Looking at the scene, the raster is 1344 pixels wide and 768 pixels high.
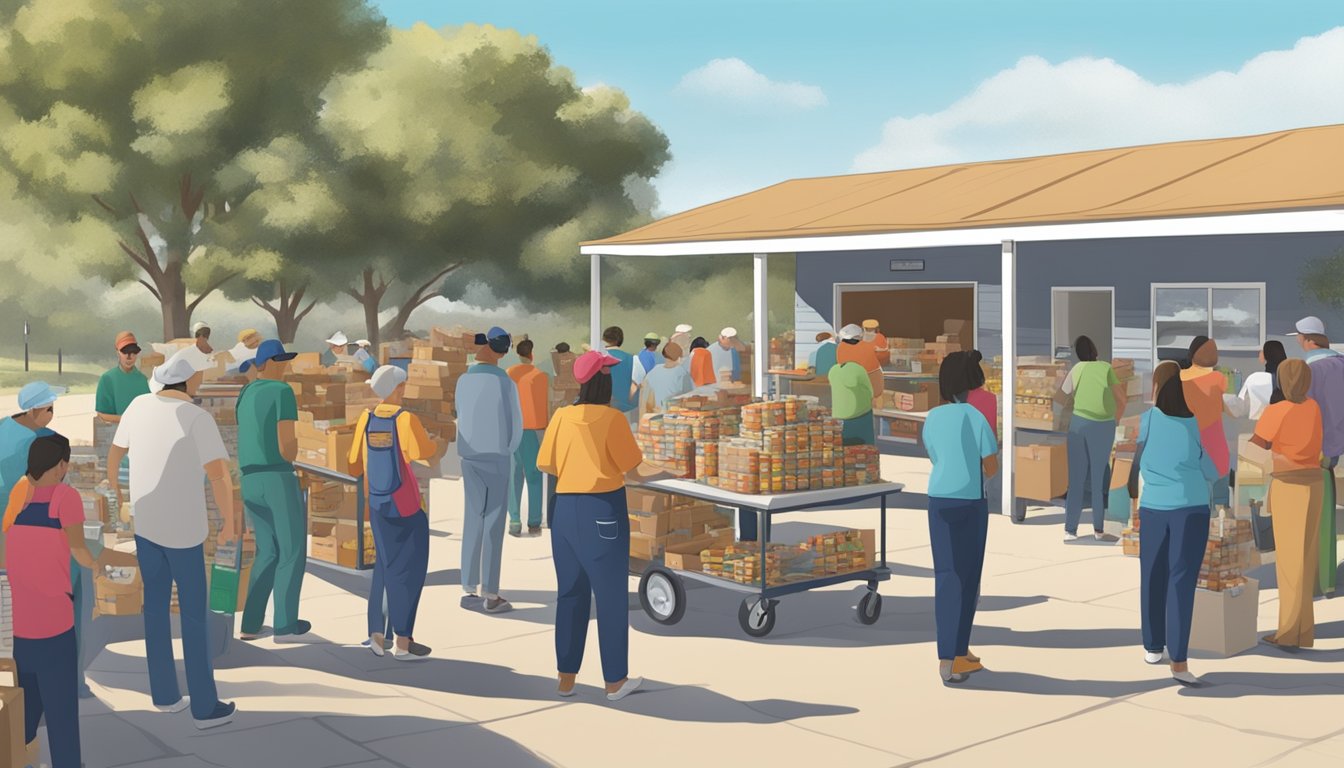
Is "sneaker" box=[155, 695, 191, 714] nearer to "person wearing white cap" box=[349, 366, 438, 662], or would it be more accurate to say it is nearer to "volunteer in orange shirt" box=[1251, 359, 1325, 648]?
"person wearing white cap" box=[349, 366, 438, 662]

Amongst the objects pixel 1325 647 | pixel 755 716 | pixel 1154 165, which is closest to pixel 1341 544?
pixel 1325 647

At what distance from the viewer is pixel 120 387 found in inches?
450

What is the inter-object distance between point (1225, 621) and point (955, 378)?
2.44m

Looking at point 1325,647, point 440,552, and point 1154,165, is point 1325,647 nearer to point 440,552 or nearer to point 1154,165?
point 440,552

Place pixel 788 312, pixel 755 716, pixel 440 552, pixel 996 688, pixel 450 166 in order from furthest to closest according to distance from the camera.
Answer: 1. pixel 788 312
2. pixel 450 166
3. pixel 440 552
4. pixel 996 688
5. pixel 755 716

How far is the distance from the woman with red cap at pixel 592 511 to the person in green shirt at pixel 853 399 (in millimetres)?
5724

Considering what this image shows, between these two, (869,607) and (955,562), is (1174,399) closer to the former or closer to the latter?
(955,562)

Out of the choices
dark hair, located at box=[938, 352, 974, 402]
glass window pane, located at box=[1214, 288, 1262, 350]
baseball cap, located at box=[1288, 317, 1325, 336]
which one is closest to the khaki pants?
baseball cap, located at box=[1288, 317, 1325, 336]

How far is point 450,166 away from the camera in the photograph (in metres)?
Answer: 36.1

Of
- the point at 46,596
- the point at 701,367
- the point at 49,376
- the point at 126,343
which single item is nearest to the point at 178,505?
the point at 46,596

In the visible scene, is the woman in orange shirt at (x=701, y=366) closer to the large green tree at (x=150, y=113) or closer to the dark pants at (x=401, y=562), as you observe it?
the dark pants at (x=401, y=562)

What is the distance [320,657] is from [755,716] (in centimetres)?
284

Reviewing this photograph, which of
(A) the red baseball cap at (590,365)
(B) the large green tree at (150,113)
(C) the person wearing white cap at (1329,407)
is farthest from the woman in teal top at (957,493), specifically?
(B) the large green tree at (150,113)

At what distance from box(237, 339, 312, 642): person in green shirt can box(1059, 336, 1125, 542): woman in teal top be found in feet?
22.6
